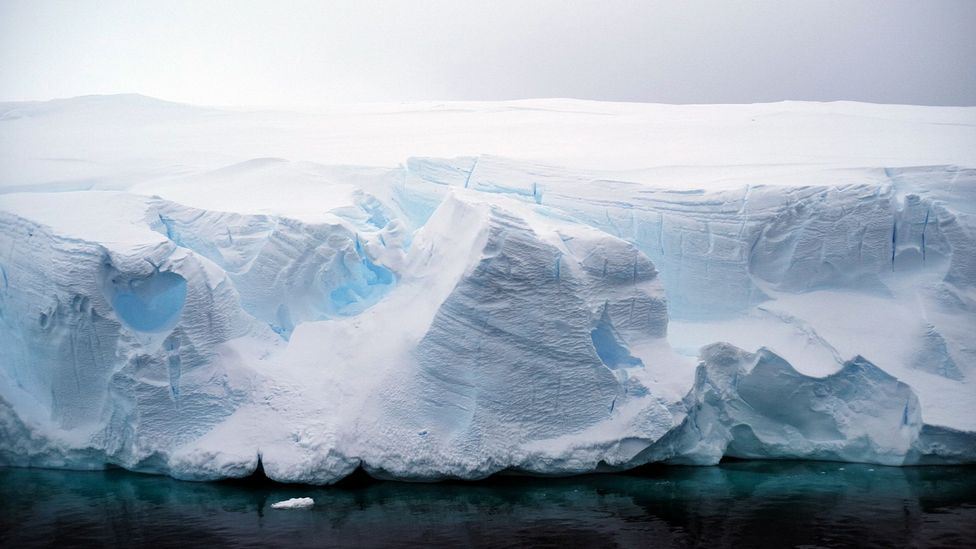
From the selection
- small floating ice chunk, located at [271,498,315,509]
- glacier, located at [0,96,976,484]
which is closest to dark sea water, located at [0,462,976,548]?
small floating ice chunk, located at [271,498,315,509]

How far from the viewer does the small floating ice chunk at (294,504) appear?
18.2 feet

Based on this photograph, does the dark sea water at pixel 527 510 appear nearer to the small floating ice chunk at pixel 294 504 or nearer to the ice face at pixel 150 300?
the small floating ice chunk at pixel 294 504

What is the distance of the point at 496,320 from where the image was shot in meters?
6.11

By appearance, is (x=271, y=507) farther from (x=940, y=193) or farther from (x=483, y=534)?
(x=940, y=193)

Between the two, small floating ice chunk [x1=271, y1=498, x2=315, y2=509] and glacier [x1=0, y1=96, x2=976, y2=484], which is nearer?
small floating ice chunk [x1=271, y1=498, x2=315, y2=509]

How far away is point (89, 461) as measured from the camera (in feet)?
21.0

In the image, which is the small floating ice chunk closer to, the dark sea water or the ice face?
the dark sea water

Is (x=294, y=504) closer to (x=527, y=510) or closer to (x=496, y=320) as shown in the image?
(x=527, y=510)

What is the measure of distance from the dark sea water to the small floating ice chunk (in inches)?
2.5

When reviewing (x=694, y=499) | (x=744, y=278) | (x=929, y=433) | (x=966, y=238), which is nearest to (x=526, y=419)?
(x=694, y=499)

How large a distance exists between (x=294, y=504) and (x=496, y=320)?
1.74 m

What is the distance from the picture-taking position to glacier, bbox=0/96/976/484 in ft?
20.0

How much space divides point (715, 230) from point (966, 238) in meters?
1.86

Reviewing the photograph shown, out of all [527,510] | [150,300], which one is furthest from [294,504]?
[150,300]
